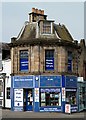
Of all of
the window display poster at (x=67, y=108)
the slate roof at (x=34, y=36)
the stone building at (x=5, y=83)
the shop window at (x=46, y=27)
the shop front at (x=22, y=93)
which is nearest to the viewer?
the window display poster at (x=67, y=108)

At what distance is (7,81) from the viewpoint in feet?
111

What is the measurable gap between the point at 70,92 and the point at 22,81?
194 inches

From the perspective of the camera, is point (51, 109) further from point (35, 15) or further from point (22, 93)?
point (35, 15)

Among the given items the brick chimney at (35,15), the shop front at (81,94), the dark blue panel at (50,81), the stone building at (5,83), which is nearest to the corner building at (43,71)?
the dark blue panel at (50,81)

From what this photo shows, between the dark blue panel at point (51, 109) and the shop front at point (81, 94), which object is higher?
the shop front at point (81, 94)

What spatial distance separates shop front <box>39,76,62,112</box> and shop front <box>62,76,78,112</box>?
1.58 ft

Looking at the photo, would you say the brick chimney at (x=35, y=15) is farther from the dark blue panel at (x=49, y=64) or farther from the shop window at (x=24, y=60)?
the dark blue panel at (x=49, y=64)

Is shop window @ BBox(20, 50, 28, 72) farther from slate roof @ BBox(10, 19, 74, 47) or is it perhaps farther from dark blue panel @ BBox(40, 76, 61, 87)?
dark blue panel @ BBox(40, 76, 61, 87)

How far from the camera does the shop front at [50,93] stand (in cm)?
2986

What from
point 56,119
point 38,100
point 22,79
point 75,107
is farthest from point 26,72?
point 56,119

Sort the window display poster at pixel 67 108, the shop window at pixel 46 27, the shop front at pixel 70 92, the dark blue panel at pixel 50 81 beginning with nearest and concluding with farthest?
the window display poster at pixel 67 108, the dark blue panel at pixel 50 81, the shop front at pixel 70 92, the shop window at pixel 46 27

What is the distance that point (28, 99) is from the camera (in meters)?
30.7

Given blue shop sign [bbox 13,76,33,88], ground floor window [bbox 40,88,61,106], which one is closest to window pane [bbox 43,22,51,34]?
blue shop sign [bbox 13,76,33,88]

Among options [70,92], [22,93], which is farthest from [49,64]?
[22,93]
